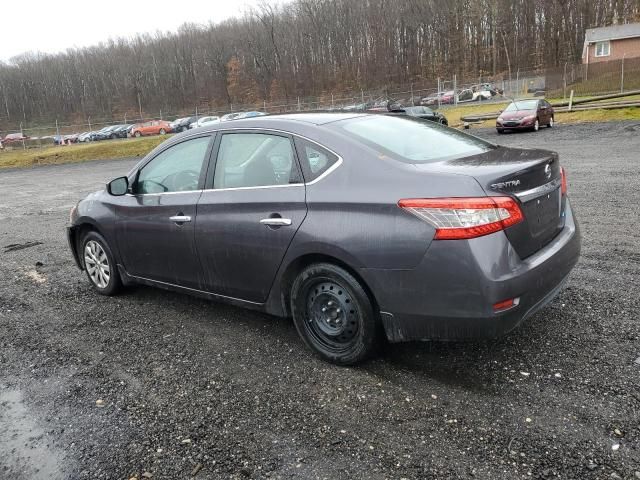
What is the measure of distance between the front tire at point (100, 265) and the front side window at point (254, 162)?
69.4 inches

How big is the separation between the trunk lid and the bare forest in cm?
5119

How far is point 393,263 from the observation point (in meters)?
3.04

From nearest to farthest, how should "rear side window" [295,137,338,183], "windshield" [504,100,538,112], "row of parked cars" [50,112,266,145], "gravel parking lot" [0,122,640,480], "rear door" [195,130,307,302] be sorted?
"gravel parking lot" [0,122,640,480], "rear side window" [295,137,338,183], "rear door" [195,130,307,302], "windshield" [504,100,538,112], "row of parked cars" [50,112,266,145]

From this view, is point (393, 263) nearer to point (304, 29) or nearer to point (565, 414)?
point (565, 414)

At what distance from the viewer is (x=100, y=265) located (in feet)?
17.4

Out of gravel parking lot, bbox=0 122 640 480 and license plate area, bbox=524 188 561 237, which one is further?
license plate area, bbox=524 188 561 237

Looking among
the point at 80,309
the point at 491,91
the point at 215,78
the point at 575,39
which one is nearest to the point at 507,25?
the point at 575,39

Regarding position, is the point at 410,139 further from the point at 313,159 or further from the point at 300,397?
the point at 300,397

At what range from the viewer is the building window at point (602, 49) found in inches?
1998

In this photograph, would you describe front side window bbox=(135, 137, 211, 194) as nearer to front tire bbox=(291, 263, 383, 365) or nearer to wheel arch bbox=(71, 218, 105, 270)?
wheel arch bbox=(71, 218, 105, 270)

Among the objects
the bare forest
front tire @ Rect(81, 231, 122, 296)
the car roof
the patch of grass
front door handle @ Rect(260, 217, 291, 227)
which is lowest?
the patch of grass

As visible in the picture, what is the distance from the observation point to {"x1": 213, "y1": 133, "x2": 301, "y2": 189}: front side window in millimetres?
3678

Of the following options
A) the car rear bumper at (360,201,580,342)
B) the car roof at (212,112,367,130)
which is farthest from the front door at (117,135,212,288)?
the car rear bumper at (360,201,580,342)

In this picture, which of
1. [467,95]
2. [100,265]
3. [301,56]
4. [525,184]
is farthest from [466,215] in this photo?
[301,56]
